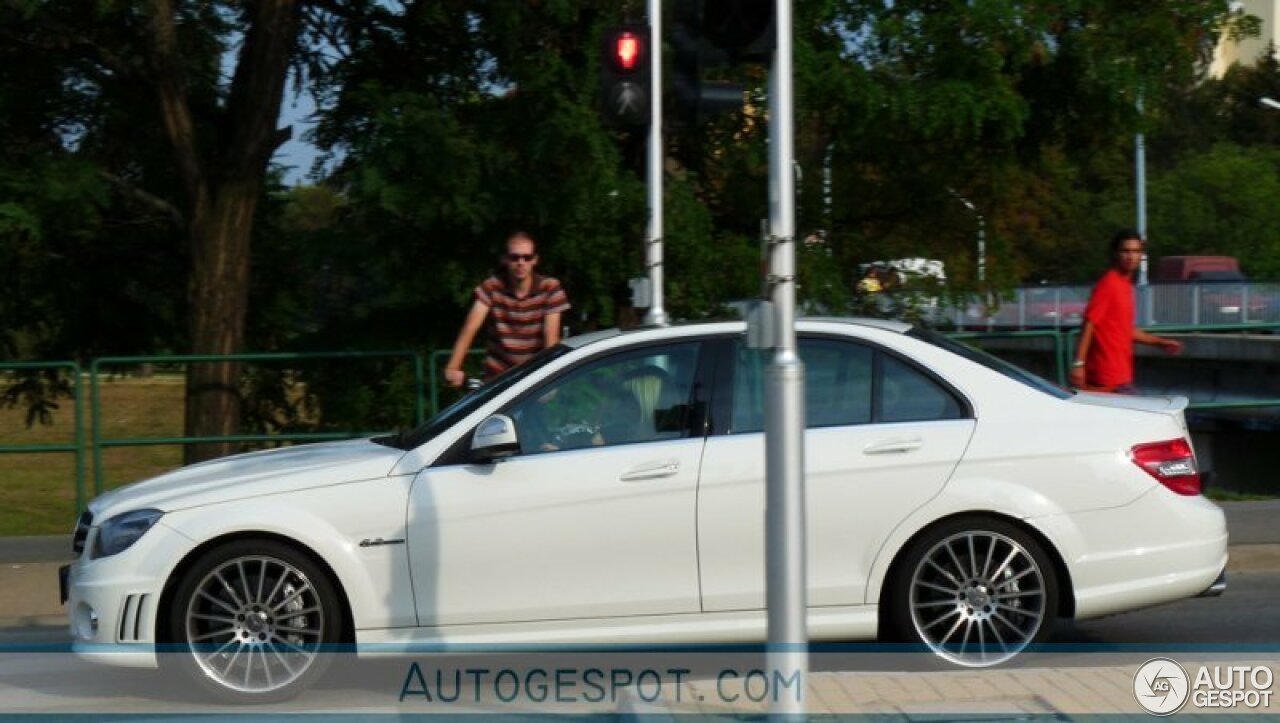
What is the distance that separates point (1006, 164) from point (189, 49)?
7618mm

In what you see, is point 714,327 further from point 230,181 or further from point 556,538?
point 230,181

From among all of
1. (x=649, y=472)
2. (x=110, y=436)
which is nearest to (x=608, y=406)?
(x=649, y=472)

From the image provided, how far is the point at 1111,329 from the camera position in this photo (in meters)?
10.4

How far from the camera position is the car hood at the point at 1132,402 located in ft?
25.9

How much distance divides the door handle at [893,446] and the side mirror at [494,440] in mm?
1499

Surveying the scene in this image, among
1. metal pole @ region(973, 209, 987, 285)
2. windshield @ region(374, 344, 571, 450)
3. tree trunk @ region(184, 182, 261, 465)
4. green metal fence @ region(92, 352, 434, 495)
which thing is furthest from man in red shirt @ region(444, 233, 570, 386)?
metal pole @ region(973, 209, 987, 285)

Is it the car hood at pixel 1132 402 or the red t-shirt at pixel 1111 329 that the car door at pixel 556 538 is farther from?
the red t-shirt at pixel 1111 329

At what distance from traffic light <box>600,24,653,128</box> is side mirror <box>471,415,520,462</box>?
5194 mm

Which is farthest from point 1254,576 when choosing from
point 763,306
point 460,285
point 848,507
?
point 460,285

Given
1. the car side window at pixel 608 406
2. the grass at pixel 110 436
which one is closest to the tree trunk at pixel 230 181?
the grass at pixel 110 436

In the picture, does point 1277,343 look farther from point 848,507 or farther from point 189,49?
point 848,507

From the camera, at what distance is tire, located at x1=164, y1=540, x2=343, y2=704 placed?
291 inches

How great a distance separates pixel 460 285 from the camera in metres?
14.9

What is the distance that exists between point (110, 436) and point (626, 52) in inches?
187
